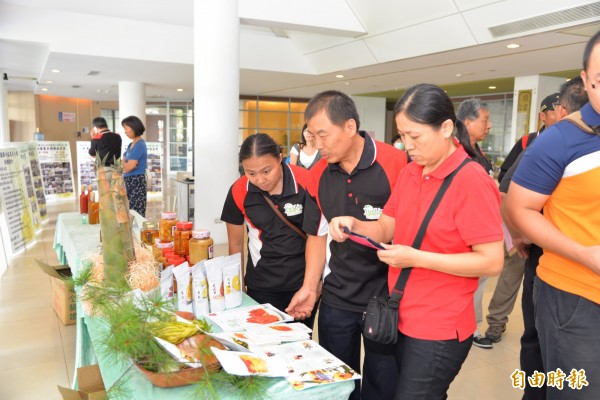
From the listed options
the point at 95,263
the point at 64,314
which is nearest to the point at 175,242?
the point at 95,263

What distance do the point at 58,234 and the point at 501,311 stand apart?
3576mm

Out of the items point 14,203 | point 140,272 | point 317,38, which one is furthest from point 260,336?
point 317,38

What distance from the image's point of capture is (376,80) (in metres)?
12.0

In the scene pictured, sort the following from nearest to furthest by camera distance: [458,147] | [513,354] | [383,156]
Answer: [458,147] < [383,156] < [513,354]

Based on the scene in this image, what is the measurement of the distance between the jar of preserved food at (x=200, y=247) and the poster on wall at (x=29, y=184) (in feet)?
17.8

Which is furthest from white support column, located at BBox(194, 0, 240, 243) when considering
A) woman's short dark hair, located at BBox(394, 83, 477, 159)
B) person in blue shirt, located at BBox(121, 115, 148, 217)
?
woman's short dark hair, located at BBox(394, 83, 477, 159)

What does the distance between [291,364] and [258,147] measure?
3.30 ft

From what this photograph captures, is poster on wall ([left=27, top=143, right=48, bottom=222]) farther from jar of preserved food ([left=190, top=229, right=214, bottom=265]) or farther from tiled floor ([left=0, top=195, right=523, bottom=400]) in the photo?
jar of preserved food ([left=190, top=229, right=214, bottom=265])

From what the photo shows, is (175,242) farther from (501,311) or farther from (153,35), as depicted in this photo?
(153,35)

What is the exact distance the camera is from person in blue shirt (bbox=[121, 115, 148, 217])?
584 centimetres

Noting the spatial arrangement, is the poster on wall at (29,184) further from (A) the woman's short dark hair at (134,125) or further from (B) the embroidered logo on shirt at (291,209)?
(B) the embroidered logo on shirt at (291,209)

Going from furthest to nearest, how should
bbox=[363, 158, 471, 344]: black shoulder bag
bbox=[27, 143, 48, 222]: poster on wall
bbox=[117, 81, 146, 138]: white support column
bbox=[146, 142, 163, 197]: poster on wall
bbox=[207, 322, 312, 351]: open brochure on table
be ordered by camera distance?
bbox=[117, 81, 146, 138]: white support column → bbox=[146, 142, 163, 197]: poster on wall → bbox=[27, 143, 48, 222]: poster on wall → bbox=[363, 158, 471, 344]: black shoulder bag → bbox=[207, 322, 312, 351]: open brochure on table

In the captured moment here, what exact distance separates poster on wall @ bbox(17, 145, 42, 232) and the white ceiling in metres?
2.44

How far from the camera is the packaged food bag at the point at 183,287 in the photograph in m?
1.71
